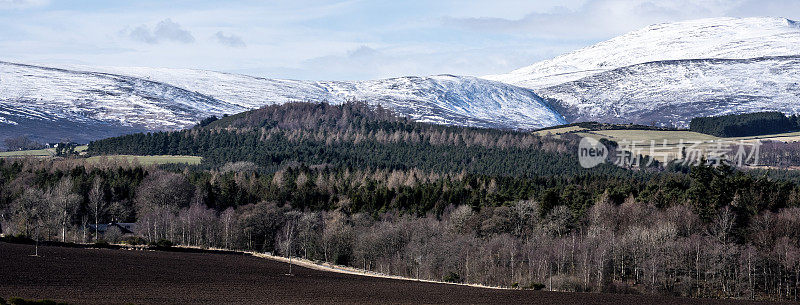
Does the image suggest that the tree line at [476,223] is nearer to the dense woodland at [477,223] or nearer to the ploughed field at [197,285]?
the dense woodland at [477,223]

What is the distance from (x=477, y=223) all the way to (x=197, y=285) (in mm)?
55407

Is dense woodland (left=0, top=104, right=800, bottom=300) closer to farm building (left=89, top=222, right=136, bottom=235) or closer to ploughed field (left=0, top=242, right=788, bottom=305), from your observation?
farm building (left=89, top=222, right=136, bottom=235)

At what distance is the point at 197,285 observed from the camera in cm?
7531

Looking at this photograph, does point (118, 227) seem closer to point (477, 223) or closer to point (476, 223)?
→ point (476, 223)

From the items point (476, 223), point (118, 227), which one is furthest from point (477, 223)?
point (118, 227)

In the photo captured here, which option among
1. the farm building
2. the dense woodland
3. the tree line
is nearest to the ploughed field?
the dense woodland

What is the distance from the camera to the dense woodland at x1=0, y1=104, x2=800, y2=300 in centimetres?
9919

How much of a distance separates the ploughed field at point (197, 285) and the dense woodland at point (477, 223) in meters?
12.4

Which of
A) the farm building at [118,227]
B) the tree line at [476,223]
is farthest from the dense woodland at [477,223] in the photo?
the farm building at [118,227]

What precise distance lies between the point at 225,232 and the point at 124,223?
2075cm

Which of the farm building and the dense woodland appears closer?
the dense woodland

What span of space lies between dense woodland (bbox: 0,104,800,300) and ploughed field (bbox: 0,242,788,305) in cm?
1236

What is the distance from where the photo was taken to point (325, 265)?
4259 inches

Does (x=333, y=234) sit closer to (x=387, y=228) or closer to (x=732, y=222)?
(x=387, y=228)
